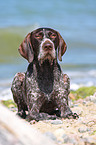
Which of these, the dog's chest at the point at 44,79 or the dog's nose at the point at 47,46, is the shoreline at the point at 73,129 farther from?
the dog's nose at the point at 47,46

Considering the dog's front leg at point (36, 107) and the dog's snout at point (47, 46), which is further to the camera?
the dog's front leg at point (36, 107)

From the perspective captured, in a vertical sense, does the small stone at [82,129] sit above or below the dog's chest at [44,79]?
below

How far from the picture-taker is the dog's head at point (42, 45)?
5.64 metres

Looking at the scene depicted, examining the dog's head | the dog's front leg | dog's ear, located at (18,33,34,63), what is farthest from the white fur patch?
the dog's front leg

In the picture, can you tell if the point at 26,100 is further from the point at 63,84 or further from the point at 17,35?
the point at 17,35

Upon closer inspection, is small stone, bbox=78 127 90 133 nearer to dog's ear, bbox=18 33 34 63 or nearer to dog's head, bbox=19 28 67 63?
dog's head, bbox=19 28 67 63

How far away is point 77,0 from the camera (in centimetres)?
5494

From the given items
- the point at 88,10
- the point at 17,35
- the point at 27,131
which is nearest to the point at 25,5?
the point at 88,10

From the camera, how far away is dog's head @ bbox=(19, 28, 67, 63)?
5638 millimetres

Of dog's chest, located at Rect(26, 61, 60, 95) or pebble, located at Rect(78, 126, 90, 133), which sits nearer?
pebble, located at Rect(78, 126, 90, 133)

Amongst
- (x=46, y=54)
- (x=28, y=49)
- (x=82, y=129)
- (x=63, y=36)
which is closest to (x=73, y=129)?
(x=82, y=129)

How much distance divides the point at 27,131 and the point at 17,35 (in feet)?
94.2

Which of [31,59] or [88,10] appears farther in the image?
[88,10]

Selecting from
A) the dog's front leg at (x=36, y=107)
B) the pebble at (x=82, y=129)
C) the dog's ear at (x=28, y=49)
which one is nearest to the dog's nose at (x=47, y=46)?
the dog's ear at (x=28, y=49)
